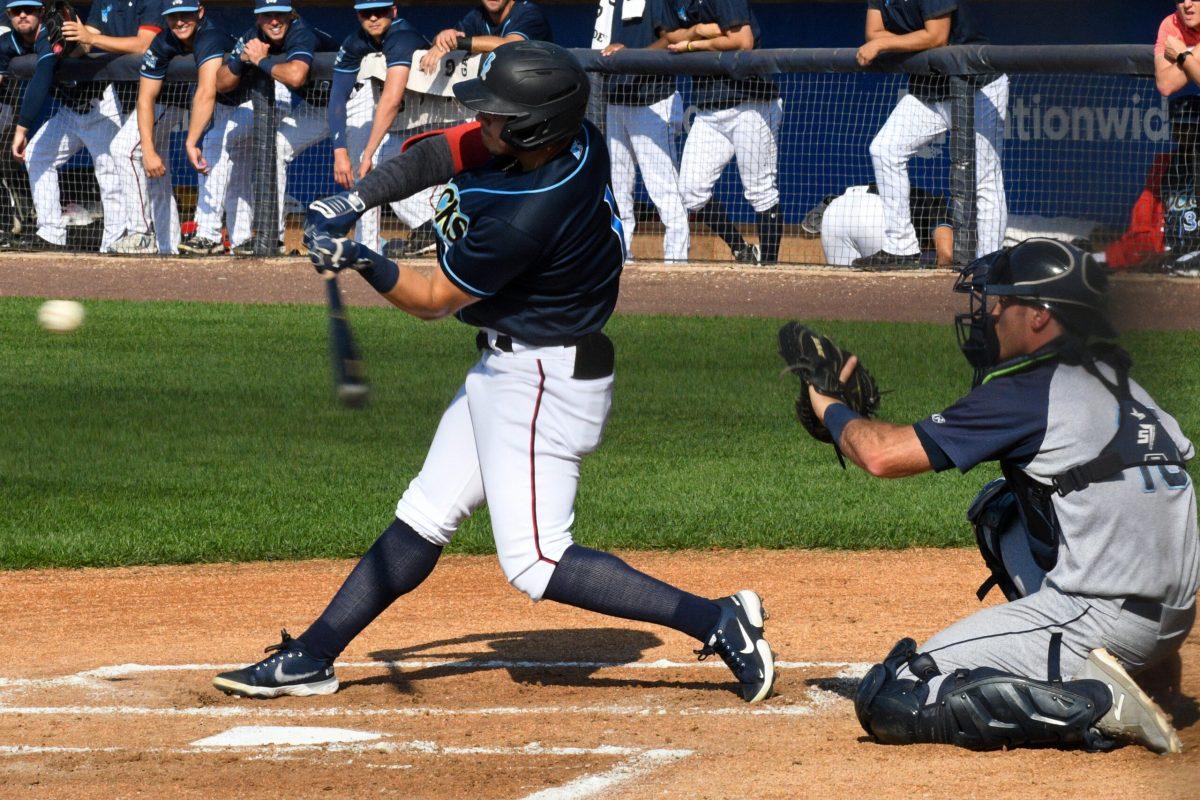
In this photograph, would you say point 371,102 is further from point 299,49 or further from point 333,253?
point 333,253

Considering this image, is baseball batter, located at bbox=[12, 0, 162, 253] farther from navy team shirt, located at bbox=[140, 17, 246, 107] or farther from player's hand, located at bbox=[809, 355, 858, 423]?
player's hand, located at bbox=[809, 355, 858, 423]

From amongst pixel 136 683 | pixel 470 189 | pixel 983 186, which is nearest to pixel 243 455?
pixel 136 683

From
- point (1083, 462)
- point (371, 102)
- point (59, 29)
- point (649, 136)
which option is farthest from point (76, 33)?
point (1083, 462)

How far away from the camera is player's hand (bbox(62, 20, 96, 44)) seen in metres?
12.6

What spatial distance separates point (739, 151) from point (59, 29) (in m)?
5.41

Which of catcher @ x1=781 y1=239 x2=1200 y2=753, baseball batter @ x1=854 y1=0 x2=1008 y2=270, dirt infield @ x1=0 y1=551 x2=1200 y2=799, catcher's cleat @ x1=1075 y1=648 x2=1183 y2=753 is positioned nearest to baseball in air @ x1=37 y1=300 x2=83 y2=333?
dirt infield @ x1=0 y1=551 x2=1200 y2=799

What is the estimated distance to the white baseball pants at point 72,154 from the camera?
12.8m

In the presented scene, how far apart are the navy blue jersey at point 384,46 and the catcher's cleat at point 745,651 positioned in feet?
26.0

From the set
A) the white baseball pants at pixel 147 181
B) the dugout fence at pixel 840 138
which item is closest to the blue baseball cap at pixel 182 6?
the dugout fence at pixel 840 138

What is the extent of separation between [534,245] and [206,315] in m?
8.02

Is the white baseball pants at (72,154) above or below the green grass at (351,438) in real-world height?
above

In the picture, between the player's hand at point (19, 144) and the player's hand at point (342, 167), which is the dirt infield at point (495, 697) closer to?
the player's hand at point (342, 167)

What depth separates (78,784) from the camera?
3.63 m

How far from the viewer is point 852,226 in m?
11.2
